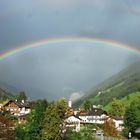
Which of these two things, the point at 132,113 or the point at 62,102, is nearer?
the point at 62,102

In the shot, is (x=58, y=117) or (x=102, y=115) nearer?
(x=58, y=117)

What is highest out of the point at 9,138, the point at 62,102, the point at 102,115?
the point at 102,115

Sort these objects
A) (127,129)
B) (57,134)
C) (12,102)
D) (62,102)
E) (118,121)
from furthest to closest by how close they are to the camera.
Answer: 1. (12,102)
2. (118,121)
3. (127,129)
4. (62,102)
5. (57,134)

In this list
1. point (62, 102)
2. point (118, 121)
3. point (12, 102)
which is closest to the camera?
point (62, 102)

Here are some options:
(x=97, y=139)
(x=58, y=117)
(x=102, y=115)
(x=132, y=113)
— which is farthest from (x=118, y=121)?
(x=58, y=117)

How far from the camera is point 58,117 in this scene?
237ft

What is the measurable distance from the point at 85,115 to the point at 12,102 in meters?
29.1

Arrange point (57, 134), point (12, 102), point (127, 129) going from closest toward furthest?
point (57, 134) < point (127, 129) < point (12, 102)

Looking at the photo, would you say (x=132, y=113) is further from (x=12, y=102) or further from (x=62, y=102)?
(x=12, y=102)

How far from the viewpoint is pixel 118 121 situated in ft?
431

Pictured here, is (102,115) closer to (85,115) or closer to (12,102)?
(85,115)

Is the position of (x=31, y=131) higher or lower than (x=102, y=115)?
lower

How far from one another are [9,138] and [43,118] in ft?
24.0

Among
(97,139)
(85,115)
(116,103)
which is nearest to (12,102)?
(85,115)
